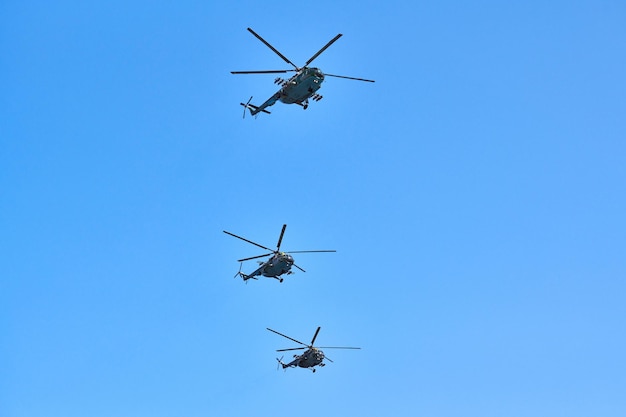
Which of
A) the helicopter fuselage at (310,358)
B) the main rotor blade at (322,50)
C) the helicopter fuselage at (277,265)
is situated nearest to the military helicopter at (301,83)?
the main rotor blade at (322,50)

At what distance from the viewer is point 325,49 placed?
56.3 meters

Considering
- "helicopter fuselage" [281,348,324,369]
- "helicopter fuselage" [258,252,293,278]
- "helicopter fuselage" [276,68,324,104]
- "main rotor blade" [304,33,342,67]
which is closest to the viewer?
"main rotor blade" [304,33,342,67]

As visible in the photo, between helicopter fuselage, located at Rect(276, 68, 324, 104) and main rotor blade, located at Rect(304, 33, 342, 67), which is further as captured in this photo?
helicopter fuselage, located at Rect(276, 68, 324, 104)

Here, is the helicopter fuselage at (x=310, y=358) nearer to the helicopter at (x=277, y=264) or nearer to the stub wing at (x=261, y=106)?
the helicopter at (x=277, y=264)

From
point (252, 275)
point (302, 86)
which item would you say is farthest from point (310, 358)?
point (302, 86)

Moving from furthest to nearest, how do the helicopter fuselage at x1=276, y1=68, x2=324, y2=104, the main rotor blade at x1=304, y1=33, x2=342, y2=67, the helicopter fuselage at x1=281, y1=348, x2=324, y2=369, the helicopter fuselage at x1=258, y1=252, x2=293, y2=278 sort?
the helicopter fuselage at x1=281, y1=348, x2=324, y2=369
the helicopter fuselage at x1=258, y1=252, x2=293, y2=278
the helicopter fuselage at x1=276, y1=68, x2=324, y2=104
the main rotor blade at x1=304, y1=33, x2=342, y2=67

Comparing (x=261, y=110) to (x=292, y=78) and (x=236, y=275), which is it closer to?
(x=292, y=78)

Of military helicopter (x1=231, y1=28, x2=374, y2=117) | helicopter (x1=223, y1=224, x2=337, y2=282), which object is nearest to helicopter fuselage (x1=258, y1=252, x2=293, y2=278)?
helicopter (x1=223, y1=224, x2=337, y2=282)

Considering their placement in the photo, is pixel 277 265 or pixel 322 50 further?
pixel 277 265

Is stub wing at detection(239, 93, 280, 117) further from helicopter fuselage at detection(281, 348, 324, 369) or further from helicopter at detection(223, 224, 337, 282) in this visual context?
helicopter fuselage at detection(281, 348, 324, 369)

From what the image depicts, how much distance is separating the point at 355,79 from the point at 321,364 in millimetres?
41395

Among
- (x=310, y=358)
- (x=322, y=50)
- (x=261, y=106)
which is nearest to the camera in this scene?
(x=322, y=50)

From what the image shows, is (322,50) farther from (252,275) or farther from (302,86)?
(252,275)

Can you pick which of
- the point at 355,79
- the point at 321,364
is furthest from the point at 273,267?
the point at 355,79
